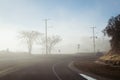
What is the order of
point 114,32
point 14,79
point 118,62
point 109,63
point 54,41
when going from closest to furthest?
point 14,79 → point 118,62 → point 109,63 → point 114,32 → point 54,41

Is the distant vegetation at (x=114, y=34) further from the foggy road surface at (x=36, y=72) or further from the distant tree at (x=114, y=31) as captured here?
the foggy road surface at (x=36, y=72)

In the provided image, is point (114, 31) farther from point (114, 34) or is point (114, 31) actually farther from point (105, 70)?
point (105, 70)

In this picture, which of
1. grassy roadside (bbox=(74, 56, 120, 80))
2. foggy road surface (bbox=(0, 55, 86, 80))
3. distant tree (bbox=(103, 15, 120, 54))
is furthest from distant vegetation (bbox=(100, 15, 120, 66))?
foggy road surface (bbox=(0, 55, 86, 80))

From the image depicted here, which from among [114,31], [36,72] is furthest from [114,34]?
[36,72]

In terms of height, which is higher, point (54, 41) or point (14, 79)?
point (54, 41)

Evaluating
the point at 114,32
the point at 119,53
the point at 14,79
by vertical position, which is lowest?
the point at 14,79

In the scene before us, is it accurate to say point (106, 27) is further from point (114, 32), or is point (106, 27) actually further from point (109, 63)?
point (109, 63)

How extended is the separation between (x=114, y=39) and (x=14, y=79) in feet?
76.9

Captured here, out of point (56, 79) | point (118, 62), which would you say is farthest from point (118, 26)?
point (56, 79)

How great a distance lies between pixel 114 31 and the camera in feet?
136

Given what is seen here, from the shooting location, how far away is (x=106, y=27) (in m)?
43.9

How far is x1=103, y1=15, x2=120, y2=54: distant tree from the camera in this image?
134 ft

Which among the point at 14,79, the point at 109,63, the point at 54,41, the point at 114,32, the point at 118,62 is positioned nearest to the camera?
the point at 14,79

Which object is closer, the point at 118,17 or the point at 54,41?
the point at 118,17
